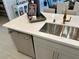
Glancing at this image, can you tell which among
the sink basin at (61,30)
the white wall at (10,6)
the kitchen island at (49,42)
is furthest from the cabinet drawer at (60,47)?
the white wall at (10,6)

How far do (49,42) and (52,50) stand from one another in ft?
0.49

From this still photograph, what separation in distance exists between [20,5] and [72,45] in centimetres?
269

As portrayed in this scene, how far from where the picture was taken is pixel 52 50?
4.75ft

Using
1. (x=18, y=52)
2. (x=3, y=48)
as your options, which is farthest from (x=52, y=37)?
(x=3, y=48)

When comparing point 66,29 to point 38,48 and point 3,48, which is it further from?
point 3,48

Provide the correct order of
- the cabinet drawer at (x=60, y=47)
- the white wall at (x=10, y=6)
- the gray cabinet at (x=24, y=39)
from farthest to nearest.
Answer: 1. the white wall at (x=10, y=6)
2. the gray cabinet at (x=24, y=39)
3. the cabinet drawer at (x=60, y=47)

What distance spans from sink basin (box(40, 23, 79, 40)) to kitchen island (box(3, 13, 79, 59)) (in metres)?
Answer: 0.08

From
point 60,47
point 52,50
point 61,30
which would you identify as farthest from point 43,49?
point 61,30

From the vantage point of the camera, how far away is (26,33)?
1601 millimetres

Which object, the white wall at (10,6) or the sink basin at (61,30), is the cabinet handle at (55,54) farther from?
the white wall at (10,6)

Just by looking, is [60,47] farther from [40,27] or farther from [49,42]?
[40,27]

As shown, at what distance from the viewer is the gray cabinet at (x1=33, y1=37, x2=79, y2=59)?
1277mm

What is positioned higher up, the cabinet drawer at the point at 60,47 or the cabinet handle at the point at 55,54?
the cabinet drawer at the point at 60,47

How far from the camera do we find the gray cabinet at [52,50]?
128cm
